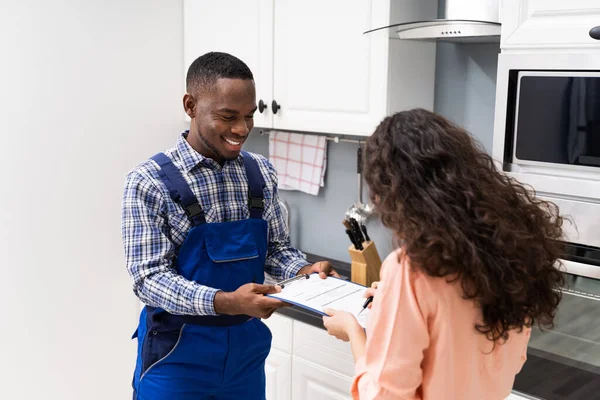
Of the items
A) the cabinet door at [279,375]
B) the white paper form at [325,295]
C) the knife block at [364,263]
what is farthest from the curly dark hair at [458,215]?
the cabinet door at [279,375]

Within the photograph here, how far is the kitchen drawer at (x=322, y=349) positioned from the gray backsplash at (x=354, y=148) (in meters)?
0.49

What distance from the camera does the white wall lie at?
2443 mm

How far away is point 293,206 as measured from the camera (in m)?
2.94

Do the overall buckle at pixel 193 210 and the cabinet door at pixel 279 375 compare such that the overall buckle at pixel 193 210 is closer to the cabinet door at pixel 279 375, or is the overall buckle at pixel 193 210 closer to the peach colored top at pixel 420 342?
the peach colored top at pixel 420 342

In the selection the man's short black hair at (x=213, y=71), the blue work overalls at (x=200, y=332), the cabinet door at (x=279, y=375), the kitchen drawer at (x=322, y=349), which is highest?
the man's short black hair at (x=213, y=71)

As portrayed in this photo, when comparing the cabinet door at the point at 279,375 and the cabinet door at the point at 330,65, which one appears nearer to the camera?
the cabinet door at the point at 330,65

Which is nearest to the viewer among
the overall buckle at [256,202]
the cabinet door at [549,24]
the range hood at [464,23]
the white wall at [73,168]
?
the cabinet door at [549,24]

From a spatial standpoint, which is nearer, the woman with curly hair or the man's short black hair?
the woman with curly hair

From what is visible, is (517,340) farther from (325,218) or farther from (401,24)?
(325,218)

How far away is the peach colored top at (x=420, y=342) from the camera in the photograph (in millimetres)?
1056

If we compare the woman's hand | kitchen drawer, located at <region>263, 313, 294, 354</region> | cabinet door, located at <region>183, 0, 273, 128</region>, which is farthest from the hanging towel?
the woman's hand

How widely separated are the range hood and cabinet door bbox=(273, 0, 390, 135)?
0.20m

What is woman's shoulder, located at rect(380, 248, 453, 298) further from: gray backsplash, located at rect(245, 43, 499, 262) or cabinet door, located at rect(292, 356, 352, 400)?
gray backsplash, located at rect(245, 43, 499, 262)

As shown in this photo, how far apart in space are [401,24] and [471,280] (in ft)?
3.72
